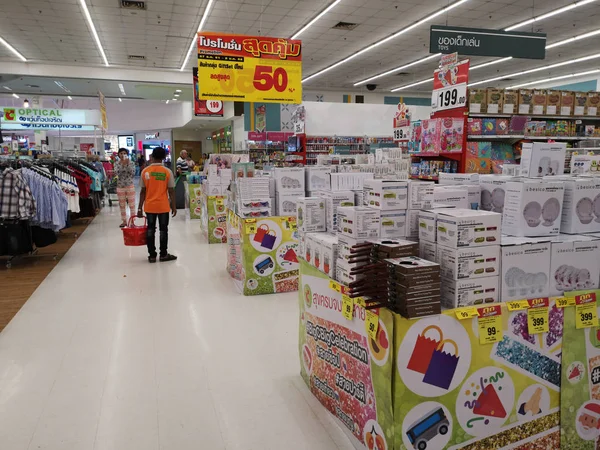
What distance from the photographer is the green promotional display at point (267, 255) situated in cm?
513

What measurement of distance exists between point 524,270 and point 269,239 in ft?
Answer: 10.7

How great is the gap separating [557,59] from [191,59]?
39.1 ft

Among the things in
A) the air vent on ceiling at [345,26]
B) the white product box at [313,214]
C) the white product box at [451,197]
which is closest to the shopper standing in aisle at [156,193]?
the white product box at [313,214]

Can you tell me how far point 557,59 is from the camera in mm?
15422

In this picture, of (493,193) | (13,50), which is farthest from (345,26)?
(493,193)

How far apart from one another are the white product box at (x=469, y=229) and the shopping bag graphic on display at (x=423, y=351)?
16.0 inches

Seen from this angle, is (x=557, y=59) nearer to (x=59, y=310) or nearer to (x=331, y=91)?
(x=331, y=91)

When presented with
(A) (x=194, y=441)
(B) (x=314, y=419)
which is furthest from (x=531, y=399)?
(A) (x=194, y=441)

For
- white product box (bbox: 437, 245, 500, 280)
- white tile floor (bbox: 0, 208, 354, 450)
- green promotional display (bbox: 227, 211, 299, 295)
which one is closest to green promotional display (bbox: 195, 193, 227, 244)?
white tile floor (bbox: 0, 208, 354, 450)

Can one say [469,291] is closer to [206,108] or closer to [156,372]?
[156,372]

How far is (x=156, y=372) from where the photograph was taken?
333 cm

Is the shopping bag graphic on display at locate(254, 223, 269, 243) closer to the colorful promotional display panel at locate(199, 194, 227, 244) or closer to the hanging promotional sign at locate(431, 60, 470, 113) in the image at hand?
the colorful promotional display panel at locate(199, 194, 227, 244)

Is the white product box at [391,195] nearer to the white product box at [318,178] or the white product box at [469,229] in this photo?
the white product box at [469,229]

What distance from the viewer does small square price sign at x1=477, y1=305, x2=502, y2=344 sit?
2.10 metres
